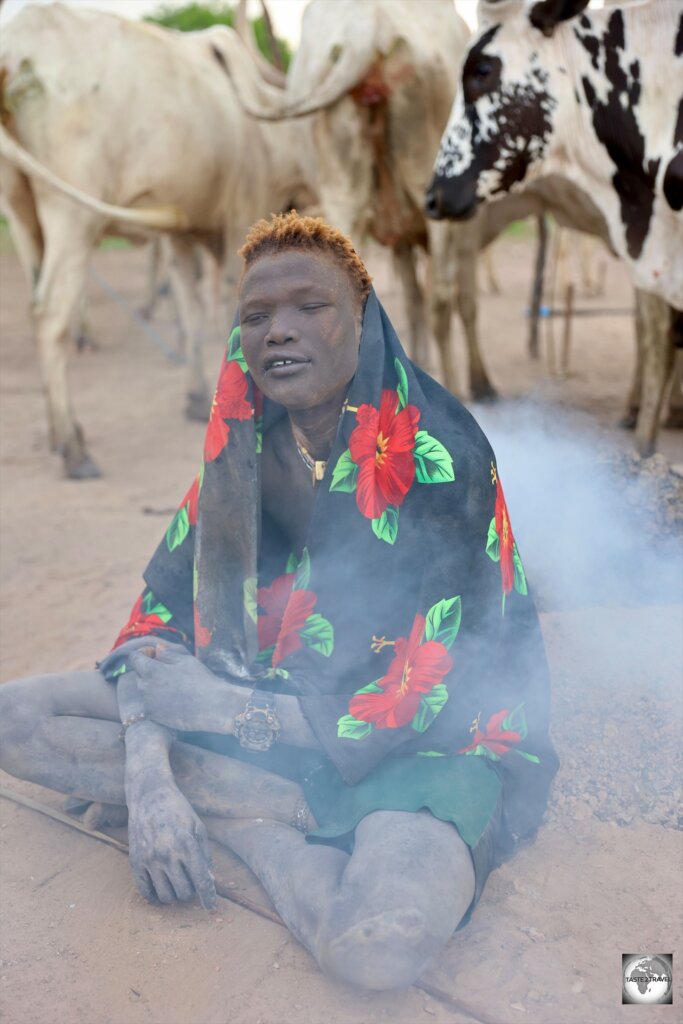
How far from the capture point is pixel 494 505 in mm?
2160

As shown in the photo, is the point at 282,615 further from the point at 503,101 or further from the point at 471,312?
the point at 471,312

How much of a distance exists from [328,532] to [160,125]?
400cm

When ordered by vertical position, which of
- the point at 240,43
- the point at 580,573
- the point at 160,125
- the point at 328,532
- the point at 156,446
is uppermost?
the point at 240,43

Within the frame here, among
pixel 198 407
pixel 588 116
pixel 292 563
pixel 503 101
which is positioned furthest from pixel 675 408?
pixel 292 563

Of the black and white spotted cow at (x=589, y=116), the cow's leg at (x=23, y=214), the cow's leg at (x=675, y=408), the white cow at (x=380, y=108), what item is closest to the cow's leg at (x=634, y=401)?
the cow's leg at (x=675, y=408)

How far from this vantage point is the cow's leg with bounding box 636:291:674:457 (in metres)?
4.66

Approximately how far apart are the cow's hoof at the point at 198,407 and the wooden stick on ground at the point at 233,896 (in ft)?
13.2

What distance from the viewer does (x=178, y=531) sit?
243cm

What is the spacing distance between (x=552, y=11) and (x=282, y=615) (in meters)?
2.61

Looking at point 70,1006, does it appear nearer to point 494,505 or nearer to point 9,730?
point 9,730

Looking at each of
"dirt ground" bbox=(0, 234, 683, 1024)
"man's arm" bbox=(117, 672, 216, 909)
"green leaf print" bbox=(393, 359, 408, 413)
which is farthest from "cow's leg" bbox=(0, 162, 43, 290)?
"man's arm" bbox=(117, 672, 216, 909)

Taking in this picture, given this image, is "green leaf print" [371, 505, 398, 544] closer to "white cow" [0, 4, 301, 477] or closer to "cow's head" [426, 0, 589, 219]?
"cow's head" [426, 0, 589, 219]

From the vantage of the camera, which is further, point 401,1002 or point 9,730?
point 9,730

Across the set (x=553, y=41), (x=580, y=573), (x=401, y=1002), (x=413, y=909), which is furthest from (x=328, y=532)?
(x=553, y=41)
